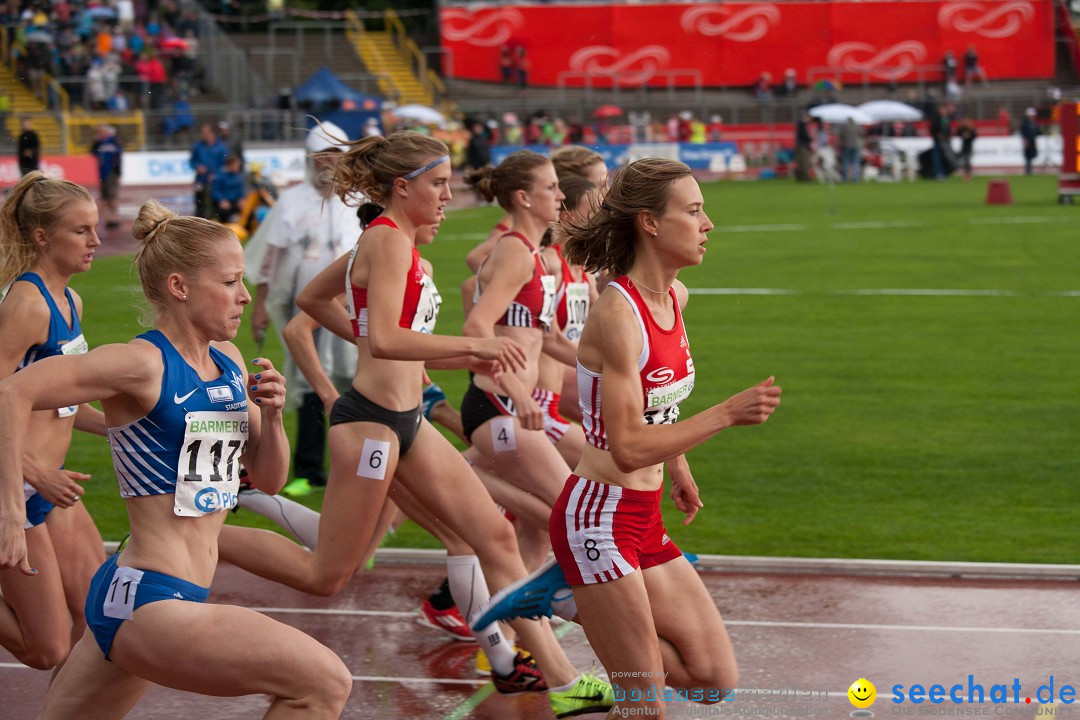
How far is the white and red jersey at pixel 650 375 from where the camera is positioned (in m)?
4.30

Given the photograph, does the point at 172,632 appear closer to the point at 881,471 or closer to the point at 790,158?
the point at 881,471

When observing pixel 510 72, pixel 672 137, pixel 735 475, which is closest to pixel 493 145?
pixel 672 137

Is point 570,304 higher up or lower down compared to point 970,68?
lower down

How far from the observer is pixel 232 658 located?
3689mm

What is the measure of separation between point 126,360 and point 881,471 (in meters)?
6.73

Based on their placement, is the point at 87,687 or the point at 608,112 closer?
the point at 87,687

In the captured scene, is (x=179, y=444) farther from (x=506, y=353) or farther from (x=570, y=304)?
(x=570, y=304)

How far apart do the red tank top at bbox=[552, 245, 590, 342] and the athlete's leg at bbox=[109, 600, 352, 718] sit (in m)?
3.51

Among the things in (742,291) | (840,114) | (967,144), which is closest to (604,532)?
(742,291)

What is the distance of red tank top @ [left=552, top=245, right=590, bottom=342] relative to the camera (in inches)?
279

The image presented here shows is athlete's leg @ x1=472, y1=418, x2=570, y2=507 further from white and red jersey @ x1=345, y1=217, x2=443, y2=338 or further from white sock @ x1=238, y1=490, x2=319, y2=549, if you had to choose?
white sock @ x1=238, y1=490, x2=319, y2=549

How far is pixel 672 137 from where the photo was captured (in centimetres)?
4581

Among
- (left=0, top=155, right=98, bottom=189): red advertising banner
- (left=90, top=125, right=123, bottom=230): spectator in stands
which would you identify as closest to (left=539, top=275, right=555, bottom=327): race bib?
(left=90, top=125, right=123, bottom=230): spectator in stands

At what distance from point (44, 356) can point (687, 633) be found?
101 inches
